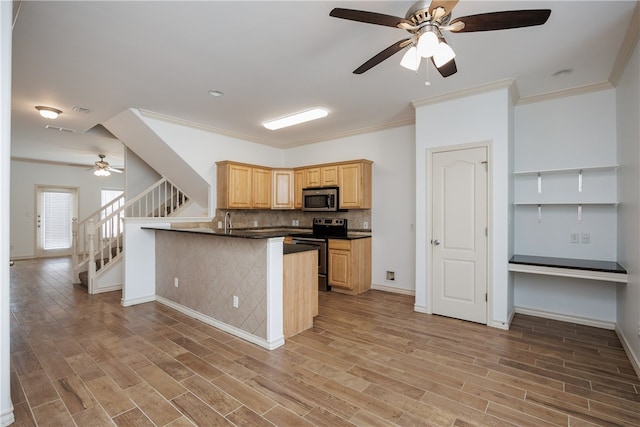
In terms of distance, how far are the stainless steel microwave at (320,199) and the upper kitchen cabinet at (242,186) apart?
0.75m

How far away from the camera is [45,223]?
8.98 meters

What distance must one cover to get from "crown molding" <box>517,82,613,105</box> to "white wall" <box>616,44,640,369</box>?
160 millimetres

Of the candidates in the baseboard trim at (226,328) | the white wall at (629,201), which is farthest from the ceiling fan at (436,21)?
the baseboard trim at (226,328)

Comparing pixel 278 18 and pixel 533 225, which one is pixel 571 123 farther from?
pixel 278 18

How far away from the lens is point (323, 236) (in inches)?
209

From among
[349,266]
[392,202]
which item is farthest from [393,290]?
[392,202]

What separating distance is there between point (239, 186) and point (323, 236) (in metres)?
1.75

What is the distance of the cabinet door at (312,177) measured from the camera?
575cm

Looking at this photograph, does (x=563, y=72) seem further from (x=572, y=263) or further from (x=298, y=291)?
(x=298, y=291)

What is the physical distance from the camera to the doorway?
29.0 feet

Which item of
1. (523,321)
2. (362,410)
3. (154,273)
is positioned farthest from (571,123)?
(154,273)

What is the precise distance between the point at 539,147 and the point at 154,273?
5.60 metres

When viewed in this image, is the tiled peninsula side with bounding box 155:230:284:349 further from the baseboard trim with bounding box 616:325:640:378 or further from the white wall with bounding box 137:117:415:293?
the baseboard trim with bounding box 616:325:640:378

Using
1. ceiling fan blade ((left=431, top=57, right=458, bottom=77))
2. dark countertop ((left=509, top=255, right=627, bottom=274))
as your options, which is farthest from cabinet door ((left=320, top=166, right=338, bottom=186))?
ceiling fan blade ((left=431, top=57, right=458, bottom=77))
